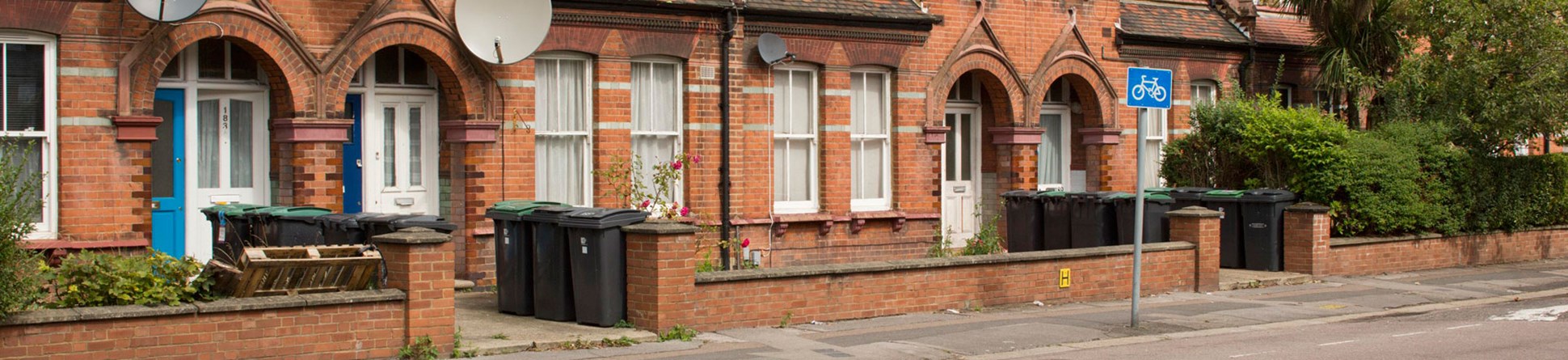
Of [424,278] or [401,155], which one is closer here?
[424,278]

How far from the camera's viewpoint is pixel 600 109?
17703 millimetres

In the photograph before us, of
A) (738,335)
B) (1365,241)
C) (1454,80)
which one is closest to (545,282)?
(738,335)

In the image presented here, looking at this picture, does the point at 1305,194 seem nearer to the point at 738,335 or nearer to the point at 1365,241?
the point at 1365,241

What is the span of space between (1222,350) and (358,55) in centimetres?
917

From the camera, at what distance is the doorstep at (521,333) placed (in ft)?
39.0

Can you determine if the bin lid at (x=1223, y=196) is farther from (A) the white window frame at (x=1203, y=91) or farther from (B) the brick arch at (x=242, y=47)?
(B) the brick arch at (x=242, y=47)

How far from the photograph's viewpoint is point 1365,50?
928 inches

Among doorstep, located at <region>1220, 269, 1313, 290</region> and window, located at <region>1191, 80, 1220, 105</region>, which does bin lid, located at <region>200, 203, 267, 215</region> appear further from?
window, located at <region>1191, 80, 1220, 105</region>

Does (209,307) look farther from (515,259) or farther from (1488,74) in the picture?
(1488,74)

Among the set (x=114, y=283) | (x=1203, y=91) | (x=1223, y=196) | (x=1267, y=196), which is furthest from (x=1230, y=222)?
(x=114, y=283)

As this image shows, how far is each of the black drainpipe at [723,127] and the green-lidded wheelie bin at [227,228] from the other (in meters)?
6.18

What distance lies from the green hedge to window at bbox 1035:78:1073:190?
1.83 meters

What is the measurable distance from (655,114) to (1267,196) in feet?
26.2

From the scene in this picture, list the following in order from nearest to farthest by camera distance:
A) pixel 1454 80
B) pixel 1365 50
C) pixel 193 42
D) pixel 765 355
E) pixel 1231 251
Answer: pixel 765 355
pixel 193 42
pixel 1231 251
pixel 1454 80
pixel 1365 50
